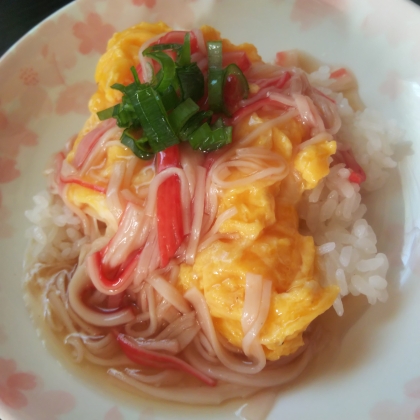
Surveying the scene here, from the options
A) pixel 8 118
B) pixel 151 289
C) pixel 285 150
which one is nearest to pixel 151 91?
pixel 285 150

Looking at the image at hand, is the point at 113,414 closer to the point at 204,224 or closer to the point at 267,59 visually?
the point at 204,224

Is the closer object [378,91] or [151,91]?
[151,91]

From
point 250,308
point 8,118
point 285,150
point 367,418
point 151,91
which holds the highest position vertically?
point 8,118

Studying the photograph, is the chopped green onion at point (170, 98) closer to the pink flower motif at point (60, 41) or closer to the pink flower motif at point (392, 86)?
the pink flower motif at point (60, 41)

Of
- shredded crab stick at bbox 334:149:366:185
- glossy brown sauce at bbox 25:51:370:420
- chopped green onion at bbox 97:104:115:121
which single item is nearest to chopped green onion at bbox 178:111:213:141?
chopped green onion at bbox 97:104:115:121

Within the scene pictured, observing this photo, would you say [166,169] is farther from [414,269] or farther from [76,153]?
[414,269]

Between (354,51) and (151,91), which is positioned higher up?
(151,91)

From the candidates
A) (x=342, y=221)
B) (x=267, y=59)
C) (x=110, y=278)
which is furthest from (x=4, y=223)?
(x=267, y=59)
